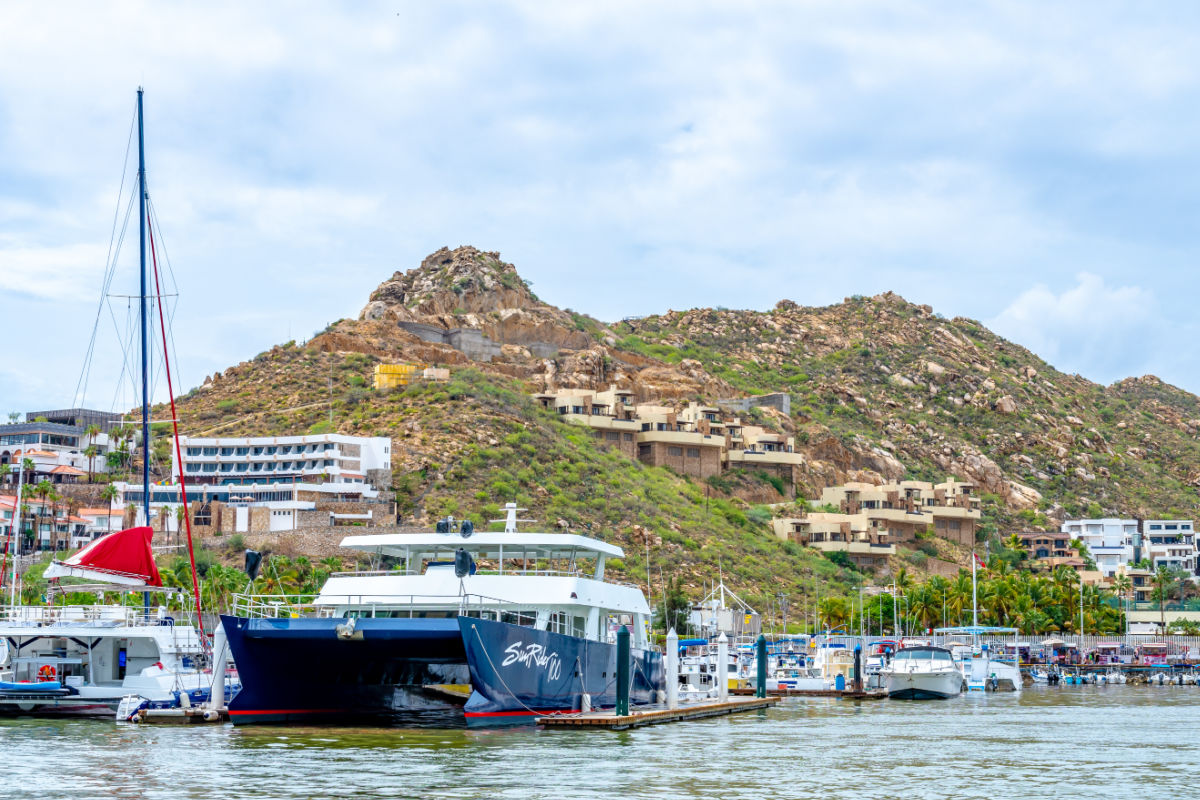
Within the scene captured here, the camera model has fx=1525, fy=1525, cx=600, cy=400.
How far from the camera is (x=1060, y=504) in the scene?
148m

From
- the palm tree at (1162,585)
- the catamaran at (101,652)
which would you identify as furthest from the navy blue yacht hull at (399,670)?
the palm tree at (1162,585)

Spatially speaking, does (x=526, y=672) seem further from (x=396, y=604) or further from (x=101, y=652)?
(x=101, y=652)

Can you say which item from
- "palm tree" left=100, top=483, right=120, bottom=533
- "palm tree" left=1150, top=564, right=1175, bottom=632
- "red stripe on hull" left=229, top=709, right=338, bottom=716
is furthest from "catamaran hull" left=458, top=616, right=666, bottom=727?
"palm tree" left=1150, top=564, right=1175, bottom=632

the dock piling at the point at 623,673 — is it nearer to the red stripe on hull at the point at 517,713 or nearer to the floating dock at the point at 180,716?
the red stripe on hull at the point at 517,713

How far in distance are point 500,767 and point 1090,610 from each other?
273 feet

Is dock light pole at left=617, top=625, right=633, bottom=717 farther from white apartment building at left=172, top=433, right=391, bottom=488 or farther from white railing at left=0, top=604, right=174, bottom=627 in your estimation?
white apartment building at left=172, top=433, right=391, bottom=488

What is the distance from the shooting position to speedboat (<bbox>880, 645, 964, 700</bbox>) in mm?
57031

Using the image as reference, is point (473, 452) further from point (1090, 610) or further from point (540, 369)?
point (1090, 610)

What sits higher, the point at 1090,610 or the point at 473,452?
the point at 473,452

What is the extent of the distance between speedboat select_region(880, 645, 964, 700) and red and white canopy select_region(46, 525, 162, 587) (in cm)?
2899

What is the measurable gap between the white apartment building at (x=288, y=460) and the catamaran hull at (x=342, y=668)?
62371 millimetres

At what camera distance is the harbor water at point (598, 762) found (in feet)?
79.2

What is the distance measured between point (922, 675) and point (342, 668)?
98.0 feet

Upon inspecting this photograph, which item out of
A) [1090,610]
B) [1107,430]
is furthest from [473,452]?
[1107,430]
